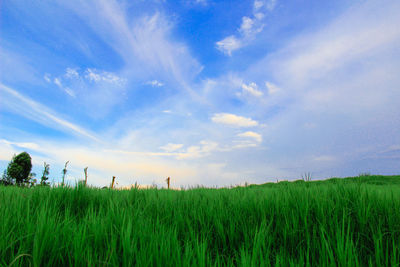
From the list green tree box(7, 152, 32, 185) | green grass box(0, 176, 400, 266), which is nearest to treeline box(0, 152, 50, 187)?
green tree box(7, 152, 32, 185)

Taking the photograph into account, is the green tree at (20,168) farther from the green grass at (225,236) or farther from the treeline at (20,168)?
the green grass at (225,236)

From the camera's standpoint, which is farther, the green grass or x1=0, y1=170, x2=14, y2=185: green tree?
x1=0, y1=170, x2=14, y2=185: green tree

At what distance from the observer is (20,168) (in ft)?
74.3

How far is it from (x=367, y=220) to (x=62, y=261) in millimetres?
2487

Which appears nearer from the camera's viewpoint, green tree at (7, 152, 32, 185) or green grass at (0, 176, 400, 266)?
green grass at (0, 176, 400, 266)

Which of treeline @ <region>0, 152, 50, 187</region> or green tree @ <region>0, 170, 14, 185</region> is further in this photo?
treeline @ <region>0, 152, 50, 187</region>

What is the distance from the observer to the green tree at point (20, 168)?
22.3 m

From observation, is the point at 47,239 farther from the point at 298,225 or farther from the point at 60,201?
the point at 298,225

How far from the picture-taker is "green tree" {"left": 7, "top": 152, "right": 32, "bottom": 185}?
73.2 ft

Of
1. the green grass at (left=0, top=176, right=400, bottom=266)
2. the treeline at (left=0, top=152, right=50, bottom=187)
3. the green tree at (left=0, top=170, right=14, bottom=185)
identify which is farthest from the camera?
the treeline at (left=0, top=152, right=50, bottom=187)

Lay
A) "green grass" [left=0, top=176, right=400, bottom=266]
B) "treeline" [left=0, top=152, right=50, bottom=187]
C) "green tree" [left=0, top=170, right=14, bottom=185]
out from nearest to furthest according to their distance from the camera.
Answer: "green grass" [left=0, top=176, right=400, bottom=266]
"green tree" [left=0, top=170, right=14, bottom=185]
"treeline" [left=0, top=152, right=50, bottom=187]

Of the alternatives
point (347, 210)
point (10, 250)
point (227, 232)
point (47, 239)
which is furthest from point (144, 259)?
point (347, 210)

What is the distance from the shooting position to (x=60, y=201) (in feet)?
10.3

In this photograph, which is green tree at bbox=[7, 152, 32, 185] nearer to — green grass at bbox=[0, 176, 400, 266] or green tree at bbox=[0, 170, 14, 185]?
green tree at bbox=[0, 170, 14, 185]
